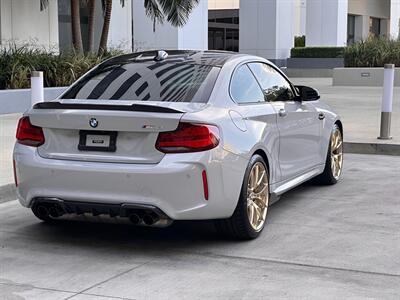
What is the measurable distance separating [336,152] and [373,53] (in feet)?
62.2

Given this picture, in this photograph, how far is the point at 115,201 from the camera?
17.1ft

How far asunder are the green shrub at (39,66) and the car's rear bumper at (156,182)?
33.8 feet

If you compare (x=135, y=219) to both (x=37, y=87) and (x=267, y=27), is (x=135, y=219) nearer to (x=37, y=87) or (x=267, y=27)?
(x=37, y=87)

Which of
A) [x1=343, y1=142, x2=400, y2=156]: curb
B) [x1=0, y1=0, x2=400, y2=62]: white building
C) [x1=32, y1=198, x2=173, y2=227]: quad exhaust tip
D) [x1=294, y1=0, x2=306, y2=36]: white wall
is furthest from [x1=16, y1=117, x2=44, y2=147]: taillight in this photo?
[x1=294, y1=0, x2=306, y2=36]: white wall

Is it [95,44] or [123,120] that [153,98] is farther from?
[95,44]

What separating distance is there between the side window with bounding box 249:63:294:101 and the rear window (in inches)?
30.3

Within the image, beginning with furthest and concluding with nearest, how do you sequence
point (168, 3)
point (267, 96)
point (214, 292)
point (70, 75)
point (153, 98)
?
point (168, 3) < point (70, 75) < point (267, 96) < point (153, 98) < point (214, 292)

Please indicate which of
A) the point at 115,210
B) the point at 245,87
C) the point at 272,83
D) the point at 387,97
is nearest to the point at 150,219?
the point at 115,210

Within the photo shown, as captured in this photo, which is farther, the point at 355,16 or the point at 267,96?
the point at 355,16

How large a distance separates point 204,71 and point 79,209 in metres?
1.66

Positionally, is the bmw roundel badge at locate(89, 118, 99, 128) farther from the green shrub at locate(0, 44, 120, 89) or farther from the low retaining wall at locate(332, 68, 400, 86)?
the low retaining wall at locate(332, 68, 400, 86)

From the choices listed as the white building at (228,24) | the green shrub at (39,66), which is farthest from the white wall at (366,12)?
the green shrub at (39,66)

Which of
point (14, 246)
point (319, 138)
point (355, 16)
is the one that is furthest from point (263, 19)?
point (14, 246)

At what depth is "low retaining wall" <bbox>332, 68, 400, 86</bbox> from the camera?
2528 centimetres
